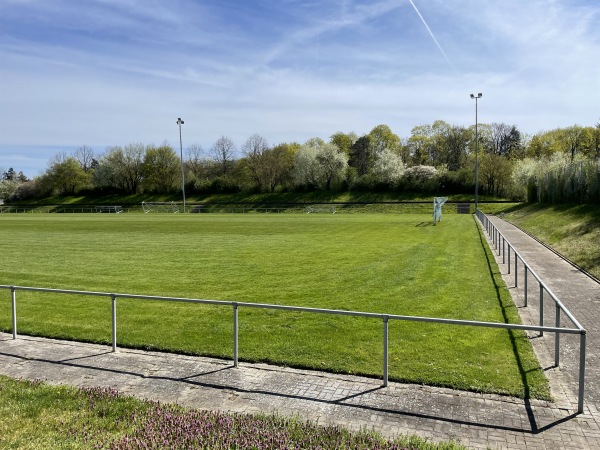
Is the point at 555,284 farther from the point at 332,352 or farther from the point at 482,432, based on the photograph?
the point at 482,432

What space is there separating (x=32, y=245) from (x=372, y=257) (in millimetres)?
18110

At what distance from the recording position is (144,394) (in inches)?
252

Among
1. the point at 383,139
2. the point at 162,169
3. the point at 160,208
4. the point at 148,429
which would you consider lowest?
the point at 148,429

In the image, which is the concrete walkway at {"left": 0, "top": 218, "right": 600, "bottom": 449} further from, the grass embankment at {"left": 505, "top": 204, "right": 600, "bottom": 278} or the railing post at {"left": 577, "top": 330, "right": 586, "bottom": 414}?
the grass embankment at {"left": 505, "top": 204, "right": 600, "bottom": 278}

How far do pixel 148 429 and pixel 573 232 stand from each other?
2476 centimetres

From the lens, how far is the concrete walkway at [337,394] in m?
5.35

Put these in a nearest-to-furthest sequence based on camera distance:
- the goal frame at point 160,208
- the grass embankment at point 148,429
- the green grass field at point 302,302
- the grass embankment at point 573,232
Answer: the grass embankment at point 148,429, the green grass field at point 302,302, the grass embankment at point 573,232, the goal frame at point 160,208

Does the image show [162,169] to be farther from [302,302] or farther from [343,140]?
[302,302]

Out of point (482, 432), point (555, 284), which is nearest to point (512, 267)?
point (555, 284)

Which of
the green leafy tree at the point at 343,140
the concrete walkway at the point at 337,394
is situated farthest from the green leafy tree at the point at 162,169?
the concrete walkway at the point at 337,394

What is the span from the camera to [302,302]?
12.2 m

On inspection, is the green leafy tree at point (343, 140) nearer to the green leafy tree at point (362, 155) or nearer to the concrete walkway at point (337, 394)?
the green leafy tree at point (362, 155)

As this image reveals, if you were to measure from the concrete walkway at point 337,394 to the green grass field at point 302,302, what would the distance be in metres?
0.42

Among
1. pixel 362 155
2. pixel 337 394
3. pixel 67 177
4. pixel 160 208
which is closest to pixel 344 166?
pixel 362 155
